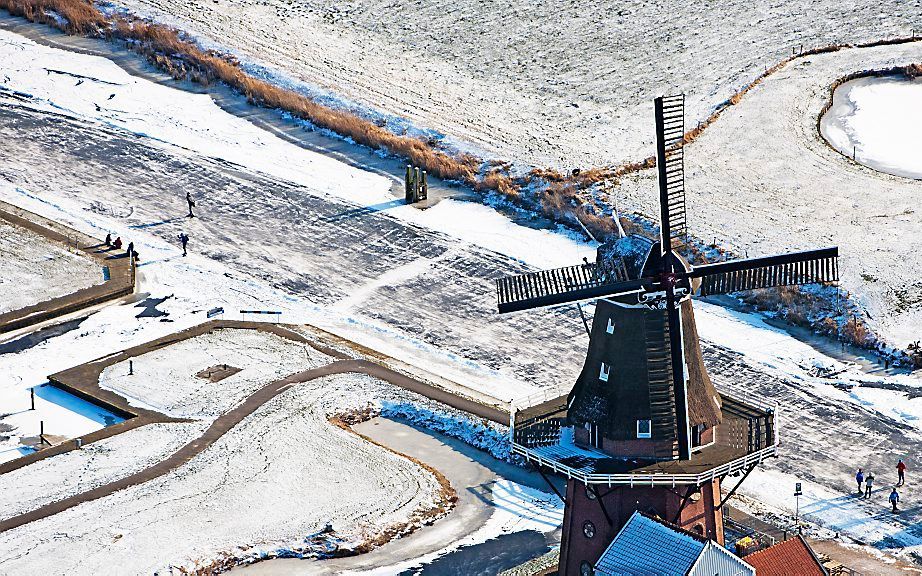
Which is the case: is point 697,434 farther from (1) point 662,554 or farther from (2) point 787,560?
(2) point 787,560

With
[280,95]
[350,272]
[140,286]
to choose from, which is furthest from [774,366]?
[280,95]

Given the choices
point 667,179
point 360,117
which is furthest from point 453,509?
point 360,117

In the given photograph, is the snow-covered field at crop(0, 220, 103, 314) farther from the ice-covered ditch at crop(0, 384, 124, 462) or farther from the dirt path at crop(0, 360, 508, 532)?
the dirt path at crop(0, 360, 508, 532)

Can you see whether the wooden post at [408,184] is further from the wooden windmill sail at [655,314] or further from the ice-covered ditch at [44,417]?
the wooden windmill sail at [655,314]

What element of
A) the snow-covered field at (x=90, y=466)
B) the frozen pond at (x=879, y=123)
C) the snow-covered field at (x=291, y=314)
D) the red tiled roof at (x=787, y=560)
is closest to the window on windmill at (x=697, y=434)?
the red tiled roof at (x=787, y=560)

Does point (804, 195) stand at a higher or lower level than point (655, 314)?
lower

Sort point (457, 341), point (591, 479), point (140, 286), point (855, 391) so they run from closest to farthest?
point (591, 479), point (855, 391), point (457, 341), point (140, 286)

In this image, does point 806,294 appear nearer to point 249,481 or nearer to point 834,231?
point 834,231

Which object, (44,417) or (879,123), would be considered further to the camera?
(879,123)
